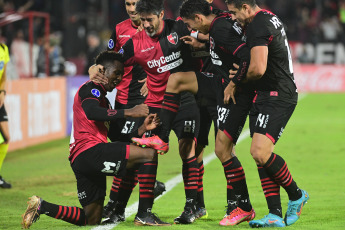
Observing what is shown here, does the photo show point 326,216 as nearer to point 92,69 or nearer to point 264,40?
point 264,40

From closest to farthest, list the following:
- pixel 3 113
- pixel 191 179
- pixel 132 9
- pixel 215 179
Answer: pixel 191 179 < pixel 132 9 < pixel 3 113 < pixel 215 179

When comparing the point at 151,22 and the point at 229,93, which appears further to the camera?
the point at 151,22

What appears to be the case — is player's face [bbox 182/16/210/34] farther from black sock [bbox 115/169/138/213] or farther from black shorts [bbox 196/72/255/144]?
black sock [bbox 115/169/138/213]

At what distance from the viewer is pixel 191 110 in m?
7.64

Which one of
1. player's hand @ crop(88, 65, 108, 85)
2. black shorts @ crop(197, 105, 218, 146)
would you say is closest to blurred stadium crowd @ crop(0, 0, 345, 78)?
black shorts @ crop(197, 105, 218, 146)

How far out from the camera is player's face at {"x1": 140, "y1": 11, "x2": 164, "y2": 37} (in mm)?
7197

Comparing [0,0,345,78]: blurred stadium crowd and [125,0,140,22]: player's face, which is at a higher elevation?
[125,0,140,22]: player's face

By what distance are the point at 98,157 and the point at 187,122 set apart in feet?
4.21

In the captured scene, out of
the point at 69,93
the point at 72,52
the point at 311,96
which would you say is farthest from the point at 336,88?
the point at 69,93

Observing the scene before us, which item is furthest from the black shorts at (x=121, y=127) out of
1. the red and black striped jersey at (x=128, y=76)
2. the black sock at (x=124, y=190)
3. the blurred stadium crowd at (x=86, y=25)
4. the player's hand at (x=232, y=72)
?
the blurred stadium crowd at (x=86, y=25)

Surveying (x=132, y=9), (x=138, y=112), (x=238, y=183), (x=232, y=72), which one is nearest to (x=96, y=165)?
(x=138, y=112)

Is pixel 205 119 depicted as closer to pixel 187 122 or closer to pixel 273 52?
pixel 187 122

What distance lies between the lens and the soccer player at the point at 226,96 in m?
6.79

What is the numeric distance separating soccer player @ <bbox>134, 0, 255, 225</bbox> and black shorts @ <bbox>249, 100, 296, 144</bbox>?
0.32 meters
